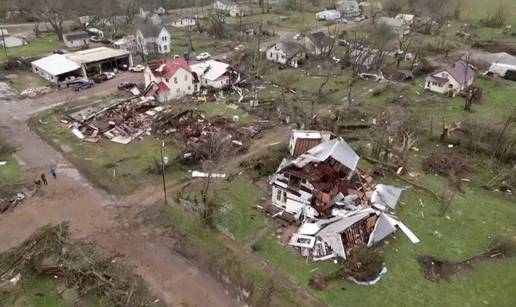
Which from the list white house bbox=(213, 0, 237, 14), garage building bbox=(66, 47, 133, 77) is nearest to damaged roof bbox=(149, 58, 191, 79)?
garage building bbox=(66, 47, 133, 77)

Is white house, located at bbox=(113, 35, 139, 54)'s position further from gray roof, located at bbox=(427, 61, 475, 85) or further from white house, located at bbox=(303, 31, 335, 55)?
gray roof, located at bbox=(427, 61, 475, 85)

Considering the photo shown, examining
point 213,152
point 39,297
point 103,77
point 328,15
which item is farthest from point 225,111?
point 328,15

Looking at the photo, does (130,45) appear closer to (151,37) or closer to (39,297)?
(151,37)

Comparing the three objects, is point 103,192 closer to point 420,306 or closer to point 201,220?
point 201,220

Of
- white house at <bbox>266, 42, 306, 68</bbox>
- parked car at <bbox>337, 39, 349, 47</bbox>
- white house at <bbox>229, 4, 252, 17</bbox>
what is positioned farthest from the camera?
white house at <bbox>229, 4, 252, 17</bbox>

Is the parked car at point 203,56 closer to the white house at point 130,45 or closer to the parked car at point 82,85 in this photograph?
the white house at point 130,45

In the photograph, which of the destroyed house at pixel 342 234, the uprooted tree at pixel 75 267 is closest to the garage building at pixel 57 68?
the uprooted tree at pixel 75 267

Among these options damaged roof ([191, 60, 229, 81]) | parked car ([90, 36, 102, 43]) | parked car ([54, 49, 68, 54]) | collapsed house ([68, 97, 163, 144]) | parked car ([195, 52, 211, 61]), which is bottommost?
collapsed house ([68, 97, 163, 144])
